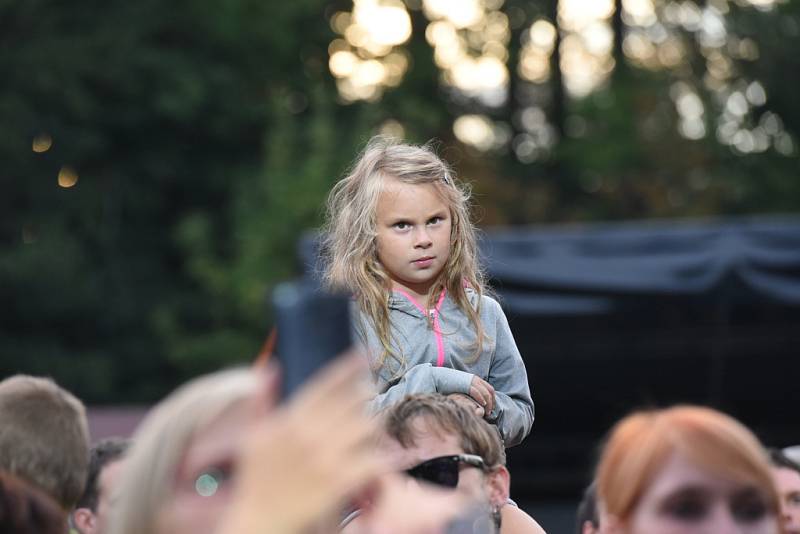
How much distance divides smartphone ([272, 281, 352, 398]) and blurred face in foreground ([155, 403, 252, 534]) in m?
0.10

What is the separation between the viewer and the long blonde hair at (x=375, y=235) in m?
3.95

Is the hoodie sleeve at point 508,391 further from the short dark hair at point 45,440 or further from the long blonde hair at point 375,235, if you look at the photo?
the short dark hair at point 45,440

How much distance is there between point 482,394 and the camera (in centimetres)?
367

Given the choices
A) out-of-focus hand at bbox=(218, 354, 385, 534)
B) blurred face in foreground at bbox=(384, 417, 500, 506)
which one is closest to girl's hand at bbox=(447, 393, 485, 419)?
blurred face in foreground at bbox=(384, 417, 500, 506)

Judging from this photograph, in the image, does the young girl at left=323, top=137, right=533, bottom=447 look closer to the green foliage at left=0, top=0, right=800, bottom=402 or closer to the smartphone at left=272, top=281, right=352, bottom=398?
the smartphone at left=272, top=281, right=352, bottom=398

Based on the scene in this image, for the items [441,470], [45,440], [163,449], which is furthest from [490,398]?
[163,449]

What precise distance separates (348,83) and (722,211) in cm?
674

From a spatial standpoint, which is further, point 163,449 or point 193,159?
point 193,159

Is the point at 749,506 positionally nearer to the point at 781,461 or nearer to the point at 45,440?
the point at 45,440

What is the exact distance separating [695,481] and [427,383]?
1361 millimetres

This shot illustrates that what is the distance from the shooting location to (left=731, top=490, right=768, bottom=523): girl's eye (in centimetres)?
239

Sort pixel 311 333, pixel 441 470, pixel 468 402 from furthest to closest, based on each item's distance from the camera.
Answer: pixel 468 402, pixel 441 470, pixel 311 333

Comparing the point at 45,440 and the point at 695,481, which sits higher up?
the point at 695,481

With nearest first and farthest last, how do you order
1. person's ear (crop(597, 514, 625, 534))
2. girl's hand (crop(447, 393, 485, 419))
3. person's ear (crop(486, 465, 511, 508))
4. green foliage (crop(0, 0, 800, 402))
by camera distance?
person's ear (crop(597, 514, 625, 534)) < person's ear (crop(486, 465, 511, 508)) < girl's hand (crop(447, 393, 485, 419)) < green foliage (crop(0, 0, 800, 402))
